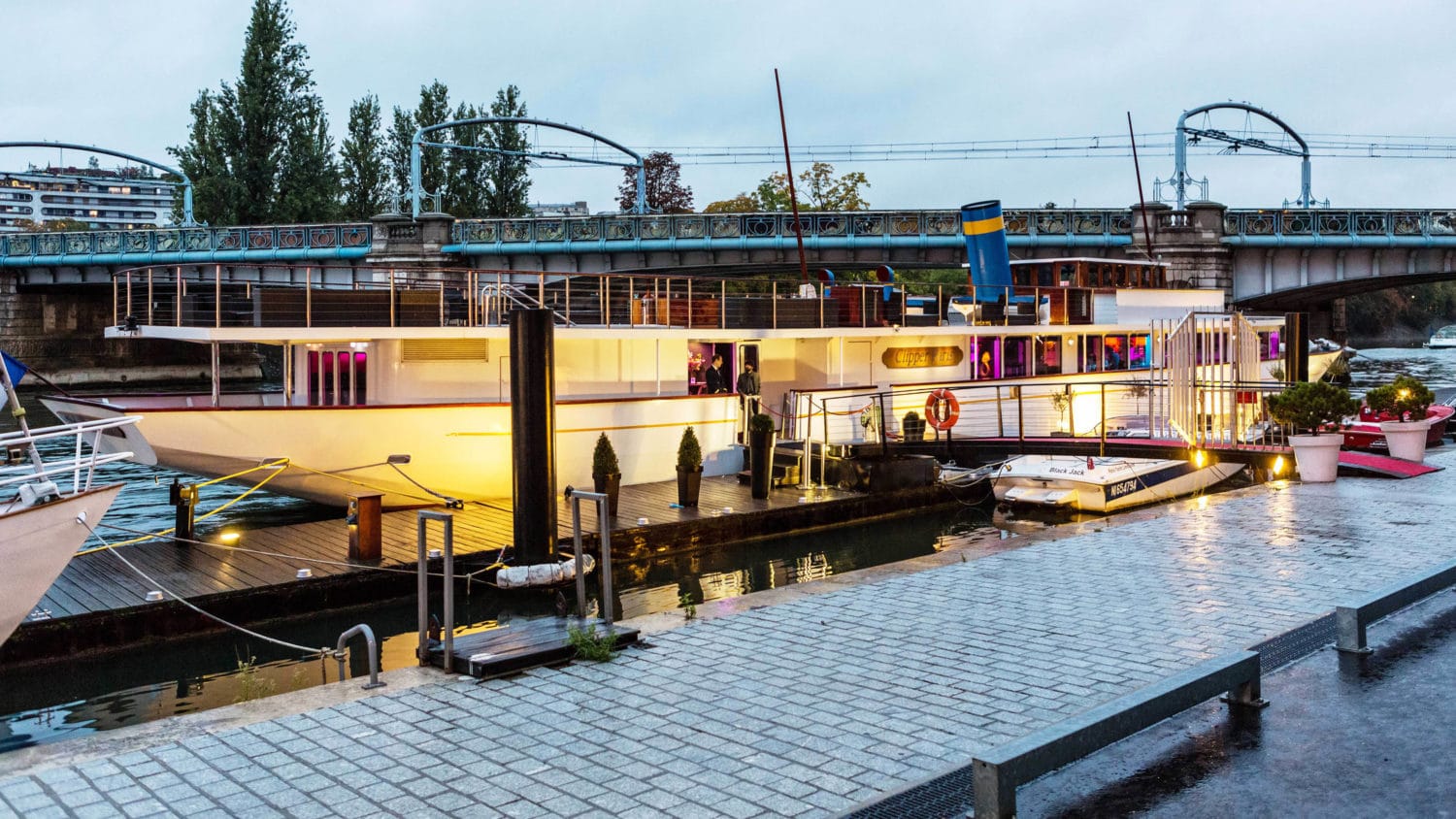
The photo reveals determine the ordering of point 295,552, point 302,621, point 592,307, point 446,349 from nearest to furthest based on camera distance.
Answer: point 302,621, point 295,552, point 446,349, point 592,307

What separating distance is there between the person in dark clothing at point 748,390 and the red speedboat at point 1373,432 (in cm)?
1047

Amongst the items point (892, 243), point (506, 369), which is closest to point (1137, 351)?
point (506, 369)

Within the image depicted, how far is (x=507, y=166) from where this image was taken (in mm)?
77125

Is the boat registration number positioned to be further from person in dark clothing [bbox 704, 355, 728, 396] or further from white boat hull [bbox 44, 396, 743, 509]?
white boat hull [bbox 44, 396, 743, 509]

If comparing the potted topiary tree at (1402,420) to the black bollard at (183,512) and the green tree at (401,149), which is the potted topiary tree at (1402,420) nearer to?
the black bollard at (183,512)

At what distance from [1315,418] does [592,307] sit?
12276 mm

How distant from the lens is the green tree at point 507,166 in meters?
76.4

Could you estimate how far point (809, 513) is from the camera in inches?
819

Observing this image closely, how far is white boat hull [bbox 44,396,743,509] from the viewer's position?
1795cm

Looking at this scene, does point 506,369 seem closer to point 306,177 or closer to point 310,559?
point 310,559

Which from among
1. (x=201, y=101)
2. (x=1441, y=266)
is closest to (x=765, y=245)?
(x=1441, y=266)

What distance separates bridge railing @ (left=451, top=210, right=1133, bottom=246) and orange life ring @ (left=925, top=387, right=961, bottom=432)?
26.3 meters

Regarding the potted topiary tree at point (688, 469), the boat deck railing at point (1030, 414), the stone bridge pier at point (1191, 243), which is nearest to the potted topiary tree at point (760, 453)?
the boat deck railing at point (1030, 414)

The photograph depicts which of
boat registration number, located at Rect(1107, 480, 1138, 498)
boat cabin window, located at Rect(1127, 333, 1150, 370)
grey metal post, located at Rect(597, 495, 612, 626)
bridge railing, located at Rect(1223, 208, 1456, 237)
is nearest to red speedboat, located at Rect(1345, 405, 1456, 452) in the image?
boat registration number, located at Rect(1107, 480, 1138, 498)
